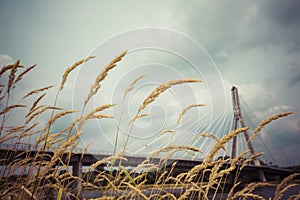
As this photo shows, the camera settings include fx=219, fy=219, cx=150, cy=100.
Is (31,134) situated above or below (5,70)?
below

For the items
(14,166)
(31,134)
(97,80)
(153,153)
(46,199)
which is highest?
(97,80)

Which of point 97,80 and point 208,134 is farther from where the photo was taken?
point 208,134

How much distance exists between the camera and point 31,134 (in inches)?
108

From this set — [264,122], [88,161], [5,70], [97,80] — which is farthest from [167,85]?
[88,161]

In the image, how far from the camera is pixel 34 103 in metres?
Answer: 2.30

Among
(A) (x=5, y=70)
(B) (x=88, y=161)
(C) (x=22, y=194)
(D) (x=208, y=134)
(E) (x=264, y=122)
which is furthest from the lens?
(B) (x=88, y=161)

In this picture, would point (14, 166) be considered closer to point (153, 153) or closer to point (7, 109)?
point (7, 109)

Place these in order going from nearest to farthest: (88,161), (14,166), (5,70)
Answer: (5,70) → (14,166) → (88,161)

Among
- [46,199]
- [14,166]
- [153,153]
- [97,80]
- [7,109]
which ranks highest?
[97,80]

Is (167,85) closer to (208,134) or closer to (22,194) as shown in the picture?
(208,134)

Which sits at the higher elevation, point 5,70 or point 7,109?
point 5,70

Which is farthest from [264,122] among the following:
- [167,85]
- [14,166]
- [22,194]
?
[14,166]

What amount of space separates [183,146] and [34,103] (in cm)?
161

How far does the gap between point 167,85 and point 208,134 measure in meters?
0.91
